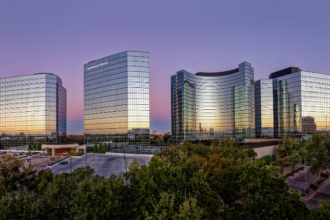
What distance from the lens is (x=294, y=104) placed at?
315 ft

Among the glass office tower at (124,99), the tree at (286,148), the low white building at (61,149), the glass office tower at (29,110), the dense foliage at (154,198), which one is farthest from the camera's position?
the glass office tower at (29,110)

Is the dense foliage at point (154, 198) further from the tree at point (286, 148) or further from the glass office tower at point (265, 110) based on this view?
the glass office tower at point (265, 110)

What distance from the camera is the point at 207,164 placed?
26812 mm

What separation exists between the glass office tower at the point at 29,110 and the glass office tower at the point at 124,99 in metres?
25.7

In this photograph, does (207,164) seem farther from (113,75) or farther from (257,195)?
(113,75)

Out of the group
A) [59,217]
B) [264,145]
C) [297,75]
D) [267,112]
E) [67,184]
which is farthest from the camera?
[267,112]

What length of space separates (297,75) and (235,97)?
3058cm

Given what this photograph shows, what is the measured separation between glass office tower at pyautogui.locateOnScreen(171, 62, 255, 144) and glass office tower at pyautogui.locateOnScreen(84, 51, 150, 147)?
Answer: 22.5 m

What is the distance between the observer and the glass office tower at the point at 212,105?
99562mm

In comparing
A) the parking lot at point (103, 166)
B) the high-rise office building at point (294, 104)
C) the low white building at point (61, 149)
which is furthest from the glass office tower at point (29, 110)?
the high-rise office building at point (294, 104)

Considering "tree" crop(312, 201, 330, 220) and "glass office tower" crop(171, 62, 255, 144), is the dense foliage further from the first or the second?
"glass office tower" crop(171, 62, 255, 144)

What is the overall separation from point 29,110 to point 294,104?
13995 cm

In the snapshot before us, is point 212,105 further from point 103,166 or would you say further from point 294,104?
point 103,166

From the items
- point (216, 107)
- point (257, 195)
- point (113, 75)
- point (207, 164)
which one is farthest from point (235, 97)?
point (257, 195)
